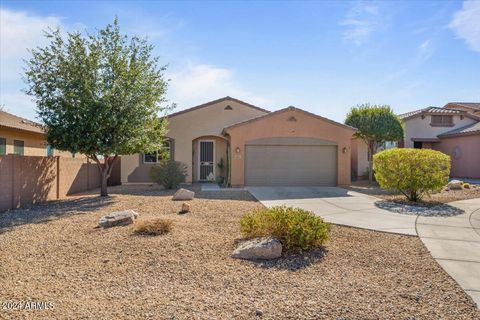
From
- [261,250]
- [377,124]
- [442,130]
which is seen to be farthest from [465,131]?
[261,250]

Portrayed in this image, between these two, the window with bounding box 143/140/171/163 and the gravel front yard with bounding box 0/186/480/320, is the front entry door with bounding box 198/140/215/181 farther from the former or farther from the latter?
the gravel front yard with bounding box 0/186/480/320

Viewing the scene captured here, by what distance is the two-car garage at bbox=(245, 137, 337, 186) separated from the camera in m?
17.7

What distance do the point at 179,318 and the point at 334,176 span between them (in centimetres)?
1558

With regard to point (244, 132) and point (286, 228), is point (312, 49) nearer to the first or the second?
point (244, 132)

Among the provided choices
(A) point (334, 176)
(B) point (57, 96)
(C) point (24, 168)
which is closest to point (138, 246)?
(C) point (24, 168)

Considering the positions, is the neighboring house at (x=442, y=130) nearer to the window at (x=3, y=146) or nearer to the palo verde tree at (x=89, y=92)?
the palo verde tree at (x=89, y=92)

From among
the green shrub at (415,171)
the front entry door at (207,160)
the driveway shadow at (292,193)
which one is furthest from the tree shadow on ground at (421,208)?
the front entry door at (207,160)

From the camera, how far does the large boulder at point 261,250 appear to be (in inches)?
235

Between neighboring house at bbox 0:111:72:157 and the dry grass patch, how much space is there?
11304 mm

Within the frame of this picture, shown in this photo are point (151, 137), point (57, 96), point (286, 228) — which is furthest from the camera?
point (151, 137)

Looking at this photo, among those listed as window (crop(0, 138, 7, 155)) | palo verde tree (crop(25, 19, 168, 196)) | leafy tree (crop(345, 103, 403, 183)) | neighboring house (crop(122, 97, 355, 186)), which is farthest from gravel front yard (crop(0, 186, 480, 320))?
leafy tree (crop(345, 103, 403, 183))

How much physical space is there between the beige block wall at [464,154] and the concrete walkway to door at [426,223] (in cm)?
1222

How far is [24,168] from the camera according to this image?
37.6 ft

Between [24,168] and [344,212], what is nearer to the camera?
[344,212]
